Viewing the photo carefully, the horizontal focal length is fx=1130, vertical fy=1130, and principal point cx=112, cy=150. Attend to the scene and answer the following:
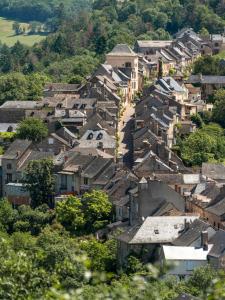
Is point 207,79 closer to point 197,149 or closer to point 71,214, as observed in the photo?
point 197,149

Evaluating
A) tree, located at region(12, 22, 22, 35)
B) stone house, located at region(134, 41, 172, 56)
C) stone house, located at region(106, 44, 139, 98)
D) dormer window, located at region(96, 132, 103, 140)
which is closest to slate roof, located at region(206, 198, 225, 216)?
dormer window, located at region(96, 132, 103, 140)

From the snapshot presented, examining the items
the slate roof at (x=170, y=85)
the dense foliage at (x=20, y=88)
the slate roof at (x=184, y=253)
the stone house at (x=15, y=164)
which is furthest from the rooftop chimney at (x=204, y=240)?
the dense foliage at (x=20, y=88)

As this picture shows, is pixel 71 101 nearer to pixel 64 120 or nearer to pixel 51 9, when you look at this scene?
pixel 64 120

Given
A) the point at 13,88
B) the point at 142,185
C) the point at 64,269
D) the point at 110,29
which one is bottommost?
the point at 110,29

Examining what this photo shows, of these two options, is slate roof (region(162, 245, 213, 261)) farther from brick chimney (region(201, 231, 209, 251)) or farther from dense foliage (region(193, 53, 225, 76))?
dense foliage (region(193, 53, 225, 76))

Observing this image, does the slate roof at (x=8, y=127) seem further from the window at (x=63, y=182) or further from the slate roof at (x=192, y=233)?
the slate roof at (x=192, y=233)

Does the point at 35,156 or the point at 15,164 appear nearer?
the point at 15,164

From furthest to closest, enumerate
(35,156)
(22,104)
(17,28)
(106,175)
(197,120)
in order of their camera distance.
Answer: (17,28), (22,104), (197,120), (35,156), (106,175)

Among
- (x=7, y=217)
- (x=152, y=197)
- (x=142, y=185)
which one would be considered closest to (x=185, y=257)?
(x=152, y=197)
